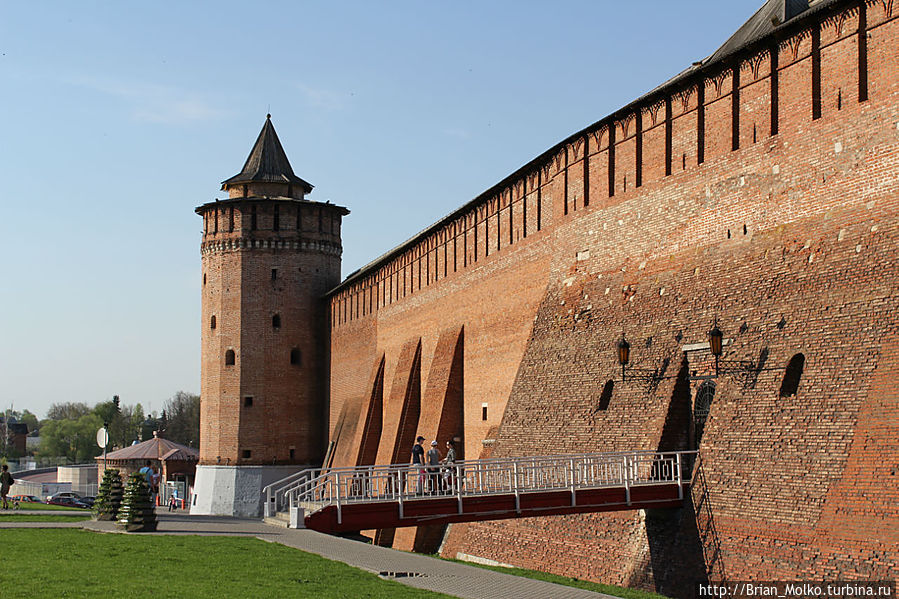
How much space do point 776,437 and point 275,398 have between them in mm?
24501

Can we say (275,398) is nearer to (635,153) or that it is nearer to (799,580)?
(635,153)

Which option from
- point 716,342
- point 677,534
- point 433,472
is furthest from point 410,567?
point 716,342

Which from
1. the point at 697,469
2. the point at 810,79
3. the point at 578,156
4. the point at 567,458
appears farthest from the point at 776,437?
the point at 578,156

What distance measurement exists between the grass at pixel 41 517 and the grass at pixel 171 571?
4346 mm

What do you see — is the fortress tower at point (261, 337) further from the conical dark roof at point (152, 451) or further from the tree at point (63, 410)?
the tree at point (63, 410)

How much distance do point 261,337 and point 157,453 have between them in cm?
1570

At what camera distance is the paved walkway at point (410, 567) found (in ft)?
39.0

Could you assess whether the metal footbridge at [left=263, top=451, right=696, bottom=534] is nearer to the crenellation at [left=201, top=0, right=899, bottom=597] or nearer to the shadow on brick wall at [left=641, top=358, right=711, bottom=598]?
the shadow on brick wall at [left=641, top=358, right=711, bottom=598]

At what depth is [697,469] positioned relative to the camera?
14078 millimetres

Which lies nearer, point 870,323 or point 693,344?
point 870,323

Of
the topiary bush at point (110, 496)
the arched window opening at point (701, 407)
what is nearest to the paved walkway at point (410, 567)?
the topiary bush at point (110, 496)

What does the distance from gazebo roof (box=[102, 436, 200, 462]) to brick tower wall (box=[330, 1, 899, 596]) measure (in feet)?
97.3

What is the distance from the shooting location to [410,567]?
13938 mm

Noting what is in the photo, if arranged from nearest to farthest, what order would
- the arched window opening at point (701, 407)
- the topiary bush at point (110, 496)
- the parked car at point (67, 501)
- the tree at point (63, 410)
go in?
the arched window opening at point (701, 407)
the topiary bush at point (110, 496)
the parked car at point (67, 501)
the tree at point (63, 410)
